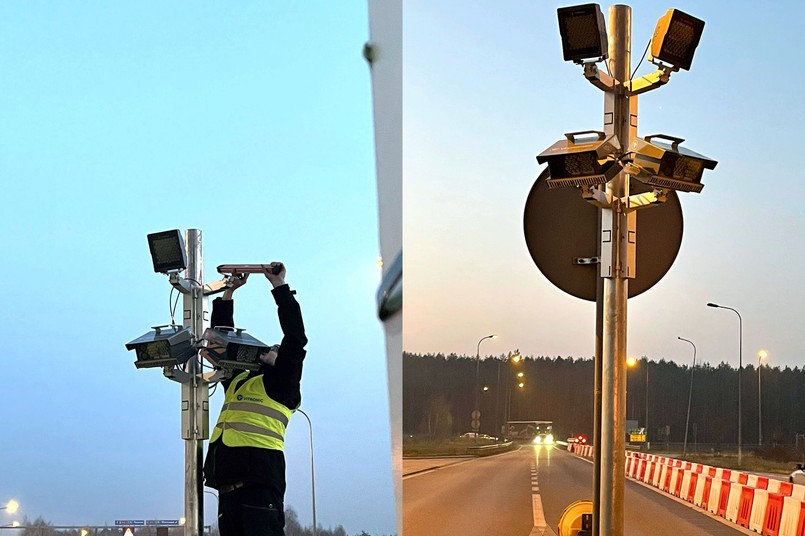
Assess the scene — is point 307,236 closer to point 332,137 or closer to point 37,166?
point 332,137

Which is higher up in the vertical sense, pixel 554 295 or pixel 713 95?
pixel 713 95

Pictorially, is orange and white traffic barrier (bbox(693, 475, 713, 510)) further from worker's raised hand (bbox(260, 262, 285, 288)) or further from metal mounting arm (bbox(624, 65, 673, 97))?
metal mounting arm (bbox(624, 65, 673, 97))

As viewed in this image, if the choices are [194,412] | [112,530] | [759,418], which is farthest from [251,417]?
[112,530]

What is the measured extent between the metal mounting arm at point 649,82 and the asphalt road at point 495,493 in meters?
0.85

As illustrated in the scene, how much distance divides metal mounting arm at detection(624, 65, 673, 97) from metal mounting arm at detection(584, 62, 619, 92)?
0.08 feet

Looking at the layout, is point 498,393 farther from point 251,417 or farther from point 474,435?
point 251,417

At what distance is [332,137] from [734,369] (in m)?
3.80

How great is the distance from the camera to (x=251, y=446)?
3012 millimetres

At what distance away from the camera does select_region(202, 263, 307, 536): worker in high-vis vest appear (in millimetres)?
2961

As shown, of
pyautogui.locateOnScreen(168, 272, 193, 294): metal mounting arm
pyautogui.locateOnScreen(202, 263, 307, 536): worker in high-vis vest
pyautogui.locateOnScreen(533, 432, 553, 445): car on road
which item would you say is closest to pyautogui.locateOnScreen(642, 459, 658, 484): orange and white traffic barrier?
pyautogui.locateOnScreen(533, 432, 553, 445): car on road

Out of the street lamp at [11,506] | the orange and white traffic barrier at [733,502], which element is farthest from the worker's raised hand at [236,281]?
the street lamp at [11,506]

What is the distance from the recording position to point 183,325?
2.96 m

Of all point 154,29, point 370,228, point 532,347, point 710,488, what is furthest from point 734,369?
point 154,29

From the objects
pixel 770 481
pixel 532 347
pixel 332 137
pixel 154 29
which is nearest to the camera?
pixel 532 347
